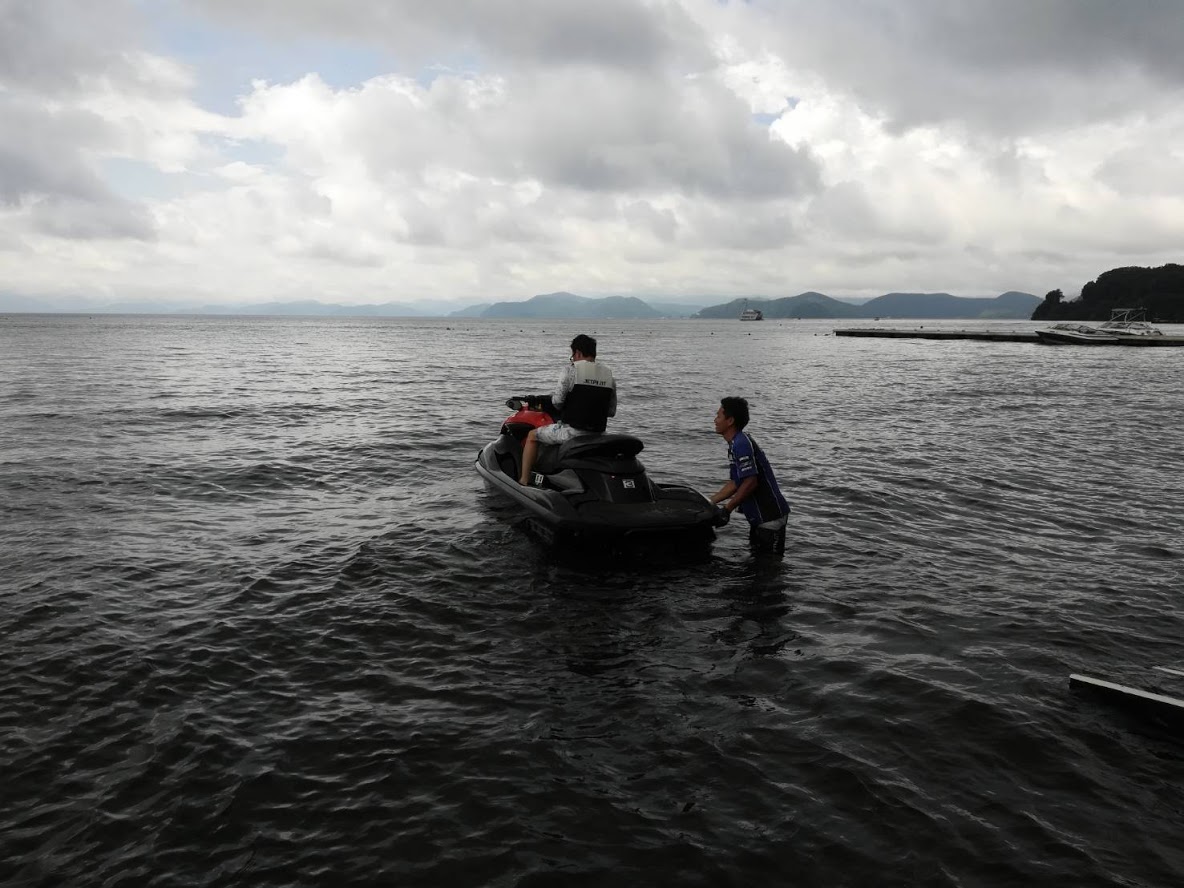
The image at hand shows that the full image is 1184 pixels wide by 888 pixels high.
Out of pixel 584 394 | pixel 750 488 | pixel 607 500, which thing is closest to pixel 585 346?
pixel 584 394

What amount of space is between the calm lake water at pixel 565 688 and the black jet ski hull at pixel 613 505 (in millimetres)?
652

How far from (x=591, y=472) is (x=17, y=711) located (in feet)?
22.9

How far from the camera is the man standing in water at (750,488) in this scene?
1016 centimetres

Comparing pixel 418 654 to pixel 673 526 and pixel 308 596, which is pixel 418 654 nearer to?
pixel 308 596

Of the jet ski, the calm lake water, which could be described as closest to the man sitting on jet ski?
the jet ski

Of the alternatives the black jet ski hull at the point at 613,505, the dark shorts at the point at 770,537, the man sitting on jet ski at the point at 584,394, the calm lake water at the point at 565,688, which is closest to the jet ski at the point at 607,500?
the black jet ski hull at the point at 613,505

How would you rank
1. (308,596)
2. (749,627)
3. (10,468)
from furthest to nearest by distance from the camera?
(10,468) < (308,596) < (749,627)

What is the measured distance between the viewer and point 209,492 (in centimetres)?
1438

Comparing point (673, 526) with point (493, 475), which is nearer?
point (673, 526)

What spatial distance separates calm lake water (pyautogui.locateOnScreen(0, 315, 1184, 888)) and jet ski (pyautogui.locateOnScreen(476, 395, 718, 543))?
66 cm

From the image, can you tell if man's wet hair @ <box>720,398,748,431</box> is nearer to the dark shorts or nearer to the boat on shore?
the dark shorts

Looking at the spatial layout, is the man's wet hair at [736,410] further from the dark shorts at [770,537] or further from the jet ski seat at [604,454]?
the dark shorts at [770,537]

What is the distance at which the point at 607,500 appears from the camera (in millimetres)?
10281

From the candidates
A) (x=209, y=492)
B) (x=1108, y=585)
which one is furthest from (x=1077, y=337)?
(x=209, y=492)
